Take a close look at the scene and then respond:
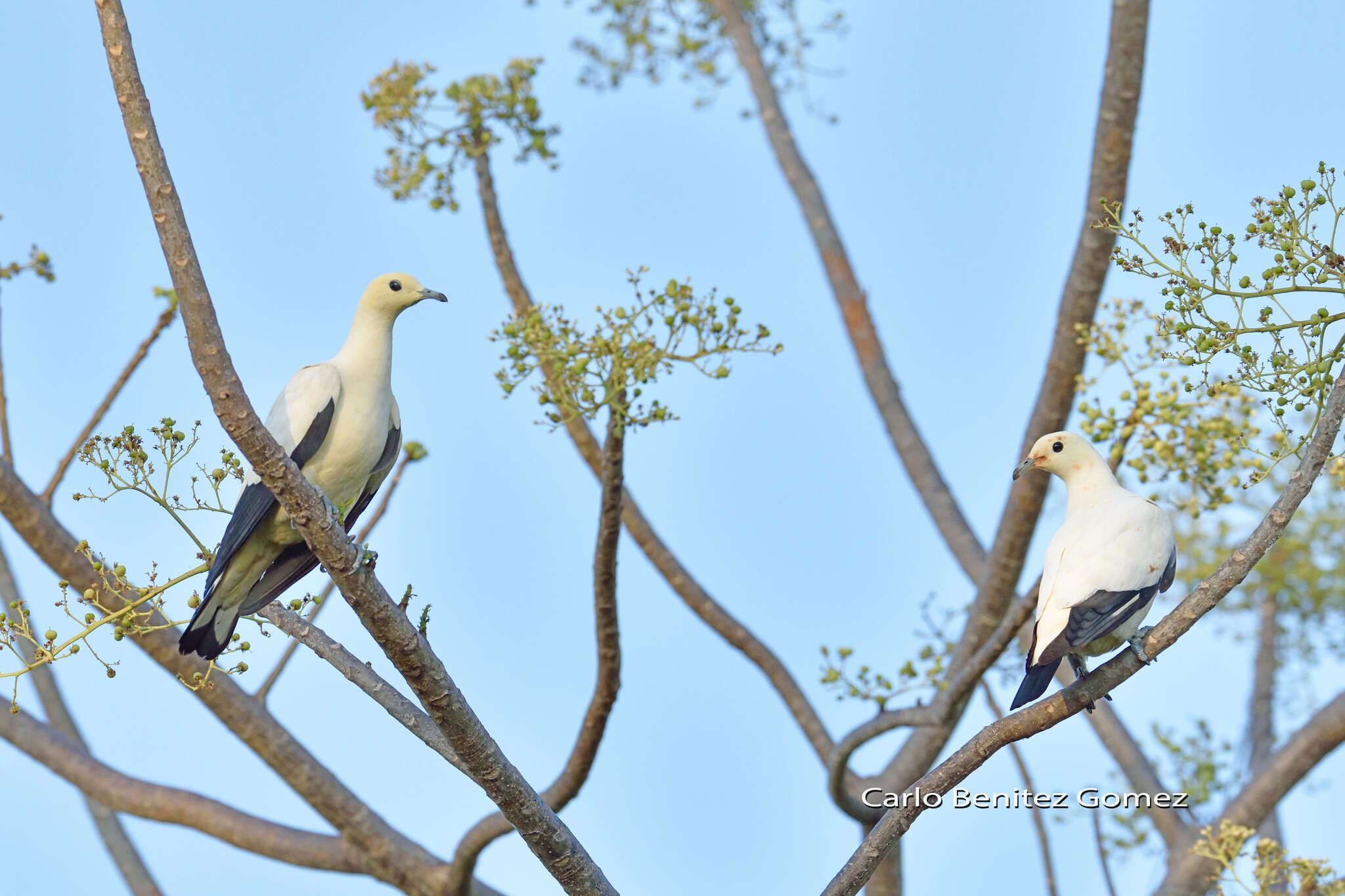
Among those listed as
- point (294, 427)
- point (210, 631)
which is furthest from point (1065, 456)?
point (210, 631)

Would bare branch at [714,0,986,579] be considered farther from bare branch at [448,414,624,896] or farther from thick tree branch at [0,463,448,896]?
thick tree branch at [0,463,448,896]

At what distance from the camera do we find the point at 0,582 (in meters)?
7.14

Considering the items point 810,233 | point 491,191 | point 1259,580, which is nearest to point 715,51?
point 810,233

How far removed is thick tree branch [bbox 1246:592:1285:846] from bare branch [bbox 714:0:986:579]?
7.22ft

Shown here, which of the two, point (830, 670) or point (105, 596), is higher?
point (105, 596)

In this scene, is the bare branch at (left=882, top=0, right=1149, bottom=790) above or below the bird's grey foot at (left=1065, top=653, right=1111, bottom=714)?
above

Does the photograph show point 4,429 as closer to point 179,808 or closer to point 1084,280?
point 179,808

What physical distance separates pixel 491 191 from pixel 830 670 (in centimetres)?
318

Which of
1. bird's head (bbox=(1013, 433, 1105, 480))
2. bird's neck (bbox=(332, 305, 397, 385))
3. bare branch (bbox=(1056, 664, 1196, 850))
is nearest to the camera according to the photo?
bird's head (bbox=(1013, 433, 1105, 480))

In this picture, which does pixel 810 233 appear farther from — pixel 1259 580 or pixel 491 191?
pixel 1259 580

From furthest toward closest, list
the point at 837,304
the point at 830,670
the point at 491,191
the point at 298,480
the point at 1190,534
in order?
the point at 1190,534
the point at 837,304
the point at 491,191
the point at 830,670
the point at 298,480

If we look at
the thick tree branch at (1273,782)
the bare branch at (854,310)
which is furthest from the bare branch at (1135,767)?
the bare branch at (854,310)

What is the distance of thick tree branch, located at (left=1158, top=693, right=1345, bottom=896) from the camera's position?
626 cm

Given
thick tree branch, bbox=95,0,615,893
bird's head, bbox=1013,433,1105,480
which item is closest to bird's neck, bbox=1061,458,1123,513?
bird's head, bbox=1013,433,1105,480
